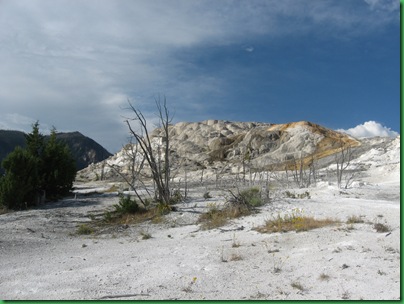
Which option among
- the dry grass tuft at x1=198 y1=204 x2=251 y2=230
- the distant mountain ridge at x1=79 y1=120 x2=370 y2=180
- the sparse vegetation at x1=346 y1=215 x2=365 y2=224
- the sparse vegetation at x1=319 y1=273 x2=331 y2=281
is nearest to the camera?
the sparse vegetation at x1=319 y1=273 x2=331 y2=281

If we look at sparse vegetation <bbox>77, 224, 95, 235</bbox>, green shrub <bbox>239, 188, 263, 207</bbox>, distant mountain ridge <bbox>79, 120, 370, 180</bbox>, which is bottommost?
sparse vegetation <bbox>77, 224, 95, 235</bbox>

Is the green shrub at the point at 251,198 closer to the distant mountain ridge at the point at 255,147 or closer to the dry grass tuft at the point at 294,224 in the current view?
the dry grass tuft at the point at 294,224

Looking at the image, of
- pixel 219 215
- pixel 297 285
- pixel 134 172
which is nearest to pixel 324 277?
pixel 297 285

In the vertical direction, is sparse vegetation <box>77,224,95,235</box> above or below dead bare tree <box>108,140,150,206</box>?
below

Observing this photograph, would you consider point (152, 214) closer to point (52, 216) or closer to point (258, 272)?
point (52, 216)

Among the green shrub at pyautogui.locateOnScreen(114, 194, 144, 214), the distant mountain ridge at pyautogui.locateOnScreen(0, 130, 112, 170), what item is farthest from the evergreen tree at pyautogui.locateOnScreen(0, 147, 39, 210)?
the distant mountain ridge at pyautogui.locateOnScreen(0, 130, 112, 170)

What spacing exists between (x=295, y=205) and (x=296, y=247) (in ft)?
17.1

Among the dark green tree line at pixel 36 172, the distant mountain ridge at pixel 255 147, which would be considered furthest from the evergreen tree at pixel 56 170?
the distant mountain ridge at pixel 255 147

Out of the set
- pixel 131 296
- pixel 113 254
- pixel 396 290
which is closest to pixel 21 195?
pixel 113 254

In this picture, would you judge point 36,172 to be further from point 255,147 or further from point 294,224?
point 255,147

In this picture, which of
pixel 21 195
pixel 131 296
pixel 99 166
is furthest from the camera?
pixel 99 166

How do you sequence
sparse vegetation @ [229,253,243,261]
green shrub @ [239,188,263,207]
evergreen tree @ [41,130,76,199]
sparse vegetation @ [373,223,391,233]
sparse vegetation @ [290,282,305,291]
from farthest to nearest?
evergreen tree @ [41,130,76,199], green shrub @ [239,188,263,207], sparse vegetation @ [373,223,391,233], sparse vegetation @ [229,253,243,261], sparse vegetation @ [290,282,305,291]

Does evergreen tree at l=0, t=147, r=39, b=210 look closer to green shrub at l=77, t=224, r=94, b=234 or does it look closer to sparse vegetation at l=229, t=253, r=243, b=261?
green shrub at l=77, t=224, r=94, b=234

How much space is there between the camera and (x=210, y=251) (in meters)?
8.16
